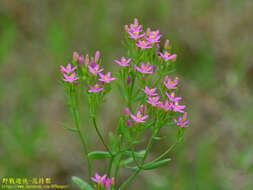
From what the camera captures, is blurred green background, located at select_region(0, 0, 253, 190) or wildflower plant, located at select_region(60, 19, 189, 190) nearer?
wildflower plant, located at select_region(60, 19, 189, 190)

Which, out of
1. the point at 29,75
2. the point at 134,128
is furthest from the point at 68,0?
the point at 134,128

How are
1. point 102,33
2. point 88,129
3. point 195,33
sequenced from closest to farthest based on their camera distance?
point 88,129 < point 102,33 < point 195,33

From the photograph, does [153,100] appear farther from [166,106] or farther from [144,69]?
[144,69]

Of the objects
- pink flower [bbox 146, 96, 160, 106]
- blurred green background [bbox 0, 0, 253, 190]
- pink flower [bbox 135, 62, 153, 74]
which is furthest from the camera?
blurred green background [bbox 0, 0, 253, 190]

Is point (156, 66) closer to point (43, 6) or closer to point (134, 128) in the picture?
point (134, 128)

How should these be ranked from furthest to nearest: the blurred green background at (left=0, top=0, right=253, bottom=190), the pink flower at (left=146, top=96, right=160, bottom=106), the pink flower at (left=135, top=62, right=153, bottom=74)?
the blurred green background at (left=0, top=0, right=253, bottom=190) → the pink flower at (left=135, top=62, right=153, bottom=74) → the pink flower at (left=146, top=96, right=160, bottom=106)

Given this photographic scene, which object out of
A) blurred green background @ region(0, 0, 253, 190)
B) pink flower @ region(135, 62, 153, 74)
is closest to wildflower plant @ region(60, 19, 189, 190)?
pink flower @ region(135, 62, 153, 74)

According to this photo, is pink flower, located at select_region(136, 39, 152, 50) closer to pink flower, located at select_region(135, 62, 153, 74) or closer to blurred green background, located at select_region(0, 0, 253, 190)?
pink flower, located at select_region(135, 62, 153, 74)

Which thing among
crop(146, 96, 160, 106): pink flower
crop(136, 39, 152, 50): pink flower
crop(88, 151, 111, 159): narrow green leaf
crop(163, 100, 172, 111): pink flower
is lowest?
crop(88, 151, 111, 159): narrow green leaf

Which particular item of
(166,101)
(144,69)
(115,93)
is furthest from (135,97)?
(115,93)

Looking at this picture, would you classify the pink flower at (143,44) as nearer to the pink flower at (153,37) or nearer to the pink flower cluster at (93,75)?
the pink flower at (153,37)
